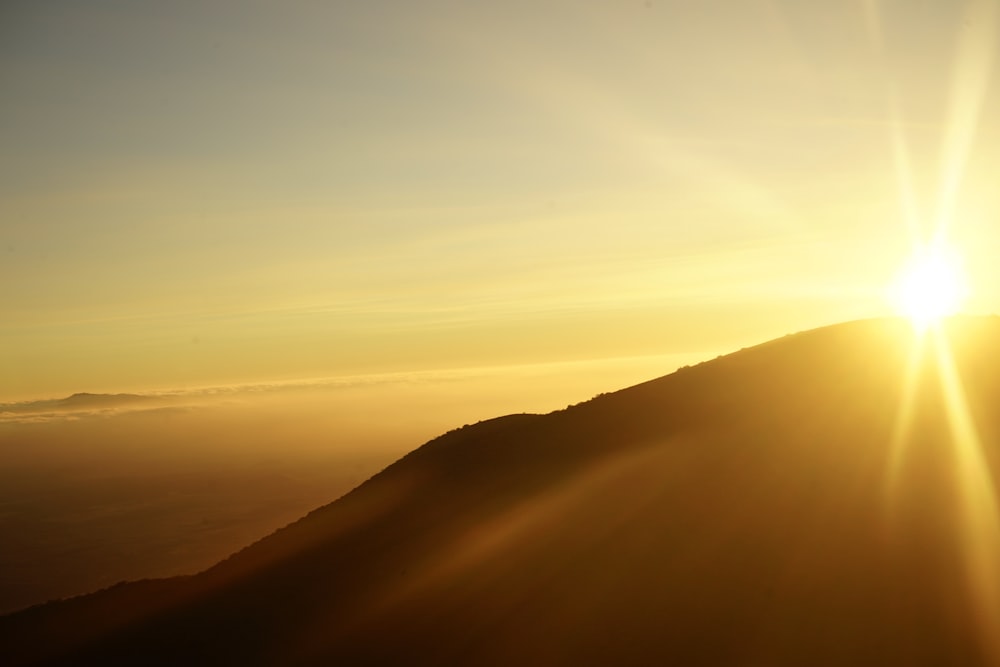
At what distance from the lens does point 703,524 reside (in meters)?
15.8

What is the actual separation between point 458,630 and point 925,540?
8.15 meters

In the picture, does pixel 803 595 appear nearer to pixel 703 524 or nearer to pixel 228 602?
pixel 703 524

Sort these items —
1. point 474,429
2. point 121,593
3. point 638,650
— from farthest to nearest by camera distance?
point 474,429 → point 121,593 → point 638,650

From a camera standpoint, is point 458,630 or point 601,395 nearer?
point 458,630

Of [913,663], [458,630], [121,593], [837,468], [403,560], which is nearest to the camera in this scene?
[913,663]

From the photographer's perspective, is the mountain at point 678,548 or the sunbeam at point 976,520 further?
the mountain at point 678,548

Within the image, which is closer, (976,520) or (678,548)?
(976,520)

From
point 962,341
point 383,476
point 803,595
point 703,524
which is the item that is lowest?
point 803,595

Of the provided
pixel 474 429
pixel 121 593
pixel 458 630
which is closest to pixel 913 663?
pixel 458 630

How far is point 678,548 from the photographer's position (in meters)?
15.3

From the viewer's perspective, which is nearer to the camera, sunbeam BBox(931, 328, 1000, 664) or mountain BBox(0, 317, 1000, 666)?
sunbeam BBox(931, 328, 1000, 664)

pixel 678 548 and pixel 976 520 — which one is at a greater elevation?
pixel 976 520

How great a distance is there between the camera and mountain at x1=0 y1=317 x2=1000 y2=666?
1300 centimetres

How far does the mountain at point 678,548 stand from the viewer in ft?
42.7
